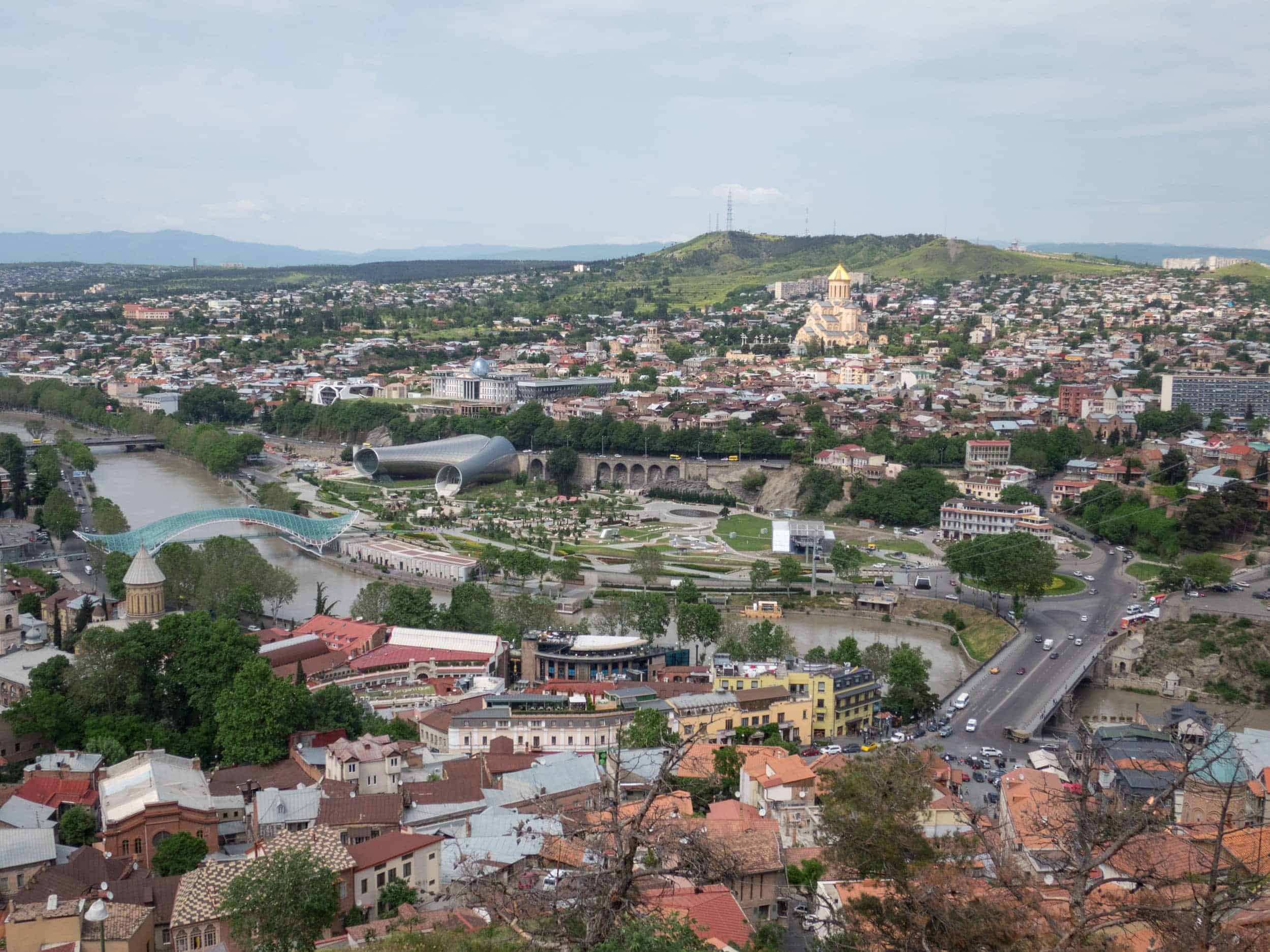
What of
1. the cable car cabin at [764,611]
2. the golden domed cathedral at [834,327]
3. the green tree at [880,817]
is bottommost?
the cable car cabin at [764,611]

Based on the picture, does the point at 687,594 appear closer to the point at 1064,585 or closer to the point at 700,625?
the point at 700,625

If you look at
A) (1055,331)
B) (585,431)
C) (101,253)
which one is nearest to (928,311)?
(1055,331)

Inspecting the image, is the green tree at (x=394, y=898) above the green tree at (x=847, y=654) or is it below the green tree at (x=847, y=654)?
above

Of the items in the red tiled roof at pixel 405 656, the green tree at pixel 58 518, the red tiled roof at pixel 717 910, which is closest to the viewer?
the red tiled roof at pixel 717 910

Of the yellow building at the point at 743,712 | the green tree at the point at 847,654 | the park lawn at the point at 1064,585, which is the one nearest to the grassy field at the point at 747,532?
the park lawn at the point at 1064,585

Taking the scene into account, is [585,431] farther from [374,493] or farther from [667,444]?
[374,493]

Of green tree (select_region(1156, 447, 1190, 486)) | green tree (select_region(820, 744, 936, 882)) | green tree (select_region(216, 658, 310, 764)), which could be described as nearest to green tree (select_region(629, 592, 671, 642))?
green tree (select_region(216, 658, 310, 764))

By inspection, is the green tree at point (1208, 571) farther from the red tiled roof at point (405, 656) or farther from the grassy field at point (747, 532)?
the red tiled roof at point (405, 656)

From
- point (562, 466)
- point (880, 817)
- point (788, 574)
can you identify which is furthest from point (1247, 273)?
point (880, 817)
